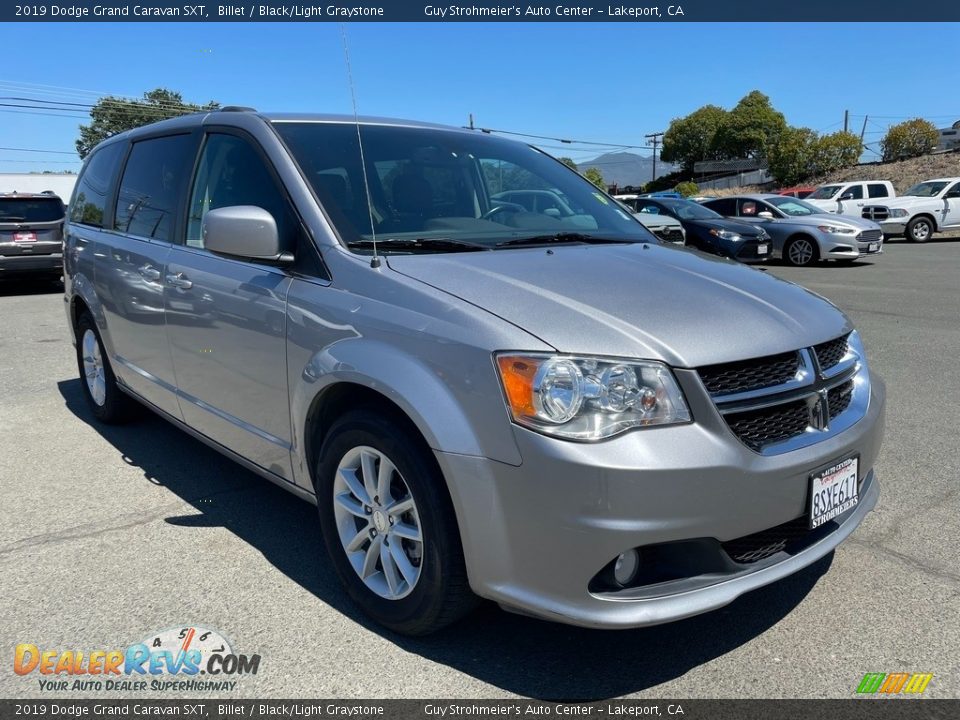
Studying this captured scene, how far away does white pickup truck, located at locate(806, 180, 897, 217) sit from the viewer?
22688mm

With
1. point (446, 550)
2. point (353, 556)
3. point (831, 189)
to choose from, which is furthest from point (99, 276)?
point (831, 189)

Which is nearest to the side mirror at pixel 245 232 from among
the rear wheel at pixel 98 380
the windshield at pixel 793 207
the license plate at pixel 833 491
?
the license plate at pixel 833 491

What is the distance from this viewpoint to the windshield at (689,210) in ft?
52.7

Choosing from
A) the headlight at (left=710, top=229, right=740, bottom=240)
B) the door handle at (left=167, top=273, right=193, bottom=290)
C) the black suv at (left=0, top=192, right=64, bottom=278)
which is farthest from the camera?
the headlight at (left=710, top=229, right=740, bottom=240)

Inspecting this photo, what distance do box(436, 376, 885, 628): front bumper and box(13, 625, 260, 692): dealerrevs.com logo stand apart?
0.94 meters

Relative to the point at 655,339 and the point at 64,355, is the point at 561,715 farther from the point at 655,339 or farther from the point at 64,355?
the point at 64,355

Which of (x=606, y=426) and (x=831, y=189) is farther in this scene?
(x=831, y=189)

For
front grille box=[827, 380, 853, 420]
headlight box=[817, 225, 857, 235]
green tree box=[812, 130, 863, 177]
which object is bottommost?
front grille box=[827, 380, 853, 420]

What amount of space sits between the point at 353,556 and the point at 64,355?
6.34 meters

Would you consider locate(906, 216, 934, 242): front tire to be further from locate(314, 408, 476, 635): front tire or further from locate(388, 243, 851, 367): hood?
locate(314, 408, 476, 635): front tire

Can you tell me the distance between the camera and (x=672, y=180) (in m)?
75.9

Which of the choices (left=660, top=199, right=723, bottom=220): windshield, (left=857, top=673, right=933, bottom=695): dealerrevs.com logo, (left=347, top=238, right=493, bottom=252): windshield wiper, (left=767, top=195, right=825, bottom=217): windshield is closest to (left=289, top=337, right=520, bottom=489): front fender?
(left=347, top=238, right=493, bottom=252): windshield wiper

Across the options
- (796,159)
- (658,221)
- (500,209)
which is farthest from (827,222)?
(796,159)

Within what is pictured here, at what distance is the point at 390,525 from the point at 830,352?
1.66 metres
